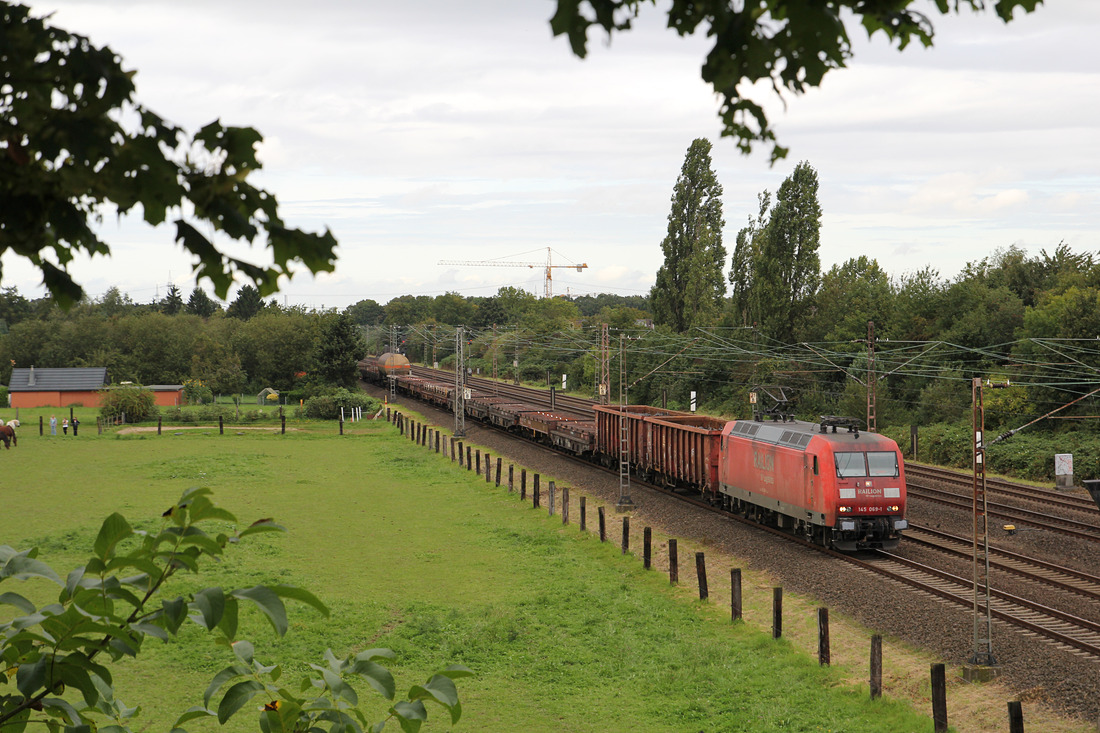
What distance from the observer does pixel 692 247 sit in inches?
2506

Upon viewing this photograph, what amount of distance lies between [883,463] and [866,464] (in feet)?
1.58

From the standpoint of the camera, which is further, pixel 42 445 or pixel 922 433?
pixel 42 445

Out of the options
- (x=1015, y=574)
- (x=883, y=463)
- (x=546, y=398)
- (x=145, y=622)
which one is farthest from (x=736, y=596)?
(x=546, y=398)

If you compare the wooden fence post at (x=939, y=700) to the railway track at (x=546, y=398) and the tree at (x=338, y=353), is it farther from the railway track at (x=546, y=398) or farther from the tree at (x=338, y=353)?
the tree at (x=338, y=353)

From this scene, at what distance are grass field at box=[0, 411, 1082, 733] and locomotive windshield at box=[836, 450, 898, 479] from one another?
5244 millimetres

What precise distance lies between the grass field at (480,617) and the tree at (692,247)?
107 ft

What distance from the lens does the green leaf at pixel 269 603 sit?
2354mm

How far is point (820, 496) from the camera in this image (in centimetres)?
2152

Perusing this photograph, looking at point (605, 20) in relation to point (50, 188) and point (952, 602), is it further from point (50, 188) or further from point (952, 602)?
point (952, 602)

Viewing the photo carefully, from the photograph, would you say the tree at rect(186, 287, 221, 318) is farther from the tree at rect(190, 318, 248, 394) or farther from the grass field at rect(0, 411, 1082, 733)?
the grass field at rect(0, 411, 1082, 733)

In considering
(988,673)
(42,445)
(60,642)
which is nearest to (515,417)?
(42,445)

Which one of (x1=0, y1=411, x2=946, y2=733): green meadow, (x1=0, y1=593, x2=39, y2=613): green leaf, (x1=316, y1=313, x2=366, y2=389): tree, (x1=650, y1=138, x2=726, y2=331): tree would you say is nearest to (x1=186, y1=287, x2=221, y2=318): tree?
(x1=316, y1=313, x2=366, y2=389): tree

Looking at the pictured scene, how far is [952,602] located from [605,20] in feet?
60.1

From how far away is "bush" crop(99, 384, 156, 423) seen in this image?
196 feet
